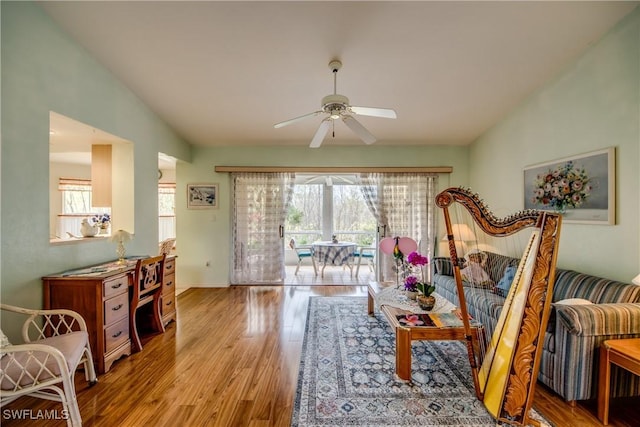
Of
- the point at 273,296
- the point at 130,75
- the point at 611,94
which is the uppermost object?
the point at 130,75

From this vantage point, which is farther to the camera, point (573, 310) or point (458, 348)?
point (458, 348)

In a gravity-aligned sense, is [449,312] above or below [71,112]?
below

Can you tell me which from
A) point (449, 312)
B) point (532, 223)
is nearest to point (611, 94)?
point (532, 223)

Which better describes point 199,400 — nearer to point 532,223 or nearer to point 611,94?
point 532,223

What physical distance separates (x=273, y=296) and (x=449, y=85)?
3678 millimetres

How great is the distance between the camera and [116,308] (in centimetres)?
241

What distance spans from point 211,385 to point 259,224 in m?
3.10

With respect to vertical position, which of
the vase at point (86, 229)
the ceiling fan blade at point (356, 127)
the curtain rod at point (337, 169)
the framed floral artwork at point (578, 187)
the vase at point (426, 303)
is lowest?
the vase at point (426, 303)

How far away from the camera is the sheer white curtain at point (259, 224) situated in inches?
195

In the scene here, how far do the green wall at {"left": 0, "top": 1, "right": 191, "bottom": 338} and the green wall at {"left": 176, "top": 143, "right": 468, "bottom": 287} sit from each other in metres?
2.13

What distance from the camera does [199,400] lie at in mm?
1921

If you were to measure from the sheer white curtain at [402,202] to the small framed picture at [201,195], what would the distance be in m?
2.60

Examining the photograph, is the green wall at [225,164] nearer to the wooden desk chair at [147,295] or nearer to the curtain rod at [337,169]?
the curtain rod at [337,169]

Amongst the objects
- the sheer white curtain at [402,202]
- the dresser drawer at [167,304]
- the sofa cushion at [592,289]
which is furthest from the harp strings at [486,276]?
the dresser drawer at [167,304]
